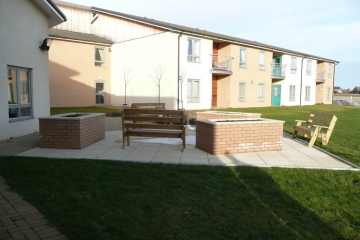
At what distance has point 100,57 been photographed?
1031 inches

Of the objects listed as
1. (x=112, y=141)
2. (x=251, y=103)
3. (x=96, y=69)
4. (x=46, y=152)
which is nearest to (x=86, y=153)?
(x=46, y=152)

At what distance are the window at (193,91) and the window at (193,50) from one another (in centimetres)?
163

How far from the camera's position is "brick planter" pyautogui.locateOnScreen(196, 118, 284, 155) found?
7.02 meters

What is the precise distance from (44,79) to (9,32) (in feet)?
7.94

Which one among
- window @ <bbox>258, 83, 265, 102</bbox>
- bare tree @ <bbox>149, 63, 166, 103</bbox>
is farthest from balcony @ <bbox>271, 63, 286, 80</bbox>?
bare tree @ <bbox>149, 63, 166, 103</bbox>

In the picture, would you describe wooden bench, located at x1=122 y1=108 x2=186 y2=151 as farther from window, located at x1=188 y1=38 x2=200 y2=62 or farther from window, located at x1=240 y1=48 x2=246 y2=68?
window, located at x1=240 y1=48 x2=246 y2=68

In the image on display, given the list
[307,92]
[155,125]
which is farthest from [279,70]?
[155,125]

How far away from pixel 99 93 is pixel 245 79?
12841 mm

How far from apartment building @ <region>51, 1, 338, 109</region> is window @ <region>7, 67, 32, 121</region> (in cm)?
1277

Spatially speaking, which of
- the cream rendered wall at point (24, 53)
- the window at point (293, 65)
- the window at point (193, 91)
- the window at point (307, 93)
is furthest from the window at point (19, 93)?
the window at point (307, 93)

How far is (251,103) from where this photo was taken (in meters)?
29.4

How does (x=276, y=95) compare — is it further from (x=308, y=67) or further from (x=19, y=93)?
(x=19, y=93)

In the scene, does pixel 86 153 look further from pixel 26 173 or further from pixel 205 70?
pixel 205 70

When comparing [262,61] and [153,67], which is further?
[262,61]
